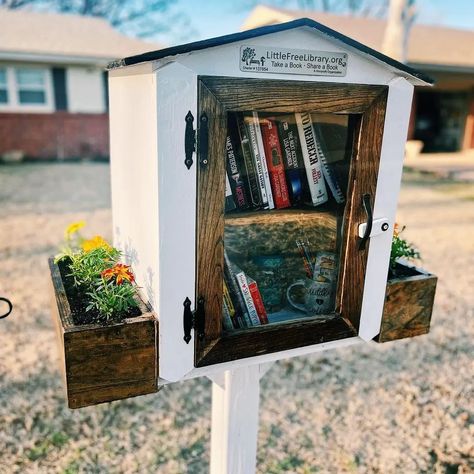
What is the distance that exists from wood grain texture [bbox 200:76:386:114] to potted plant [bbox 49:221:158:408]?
53 cm

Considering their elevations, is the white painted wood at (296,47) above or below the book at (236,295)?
above

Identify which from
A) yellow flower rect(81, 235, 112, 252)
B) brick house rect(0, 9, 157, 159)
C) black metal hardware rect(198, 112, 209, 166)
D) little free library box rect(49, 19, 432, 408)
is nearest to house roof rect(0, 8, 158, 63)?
brick house rect(0, 9, 157, 159)

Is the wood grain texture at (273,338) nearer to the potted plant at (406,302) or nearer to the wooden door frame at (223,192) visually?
the wooden door frame at (223,192)

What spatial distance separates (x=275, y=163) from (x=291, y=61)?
0.29 metres

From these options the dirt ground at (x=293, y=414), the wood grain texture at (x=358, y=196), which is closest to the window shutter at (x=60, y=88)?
the dirt ground at (x=293, y=414)

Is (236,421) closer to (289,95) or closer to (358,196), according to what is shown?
(358,196)

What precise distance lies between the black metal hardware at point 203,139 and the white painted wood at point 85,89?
13.0 meters

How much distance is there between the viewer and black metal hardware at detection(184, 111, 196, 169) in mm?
1073

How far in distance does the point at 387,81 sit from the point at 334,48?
0.18 metres

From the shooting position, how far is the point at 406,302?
5.17 feet

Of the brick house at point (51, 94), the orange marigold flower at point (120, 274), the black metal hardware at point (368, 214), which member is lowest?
the brick house at point (51, 94)

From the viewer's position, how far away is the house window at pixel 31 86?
1273 centimetres

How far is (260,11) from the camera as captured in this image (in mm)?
13695

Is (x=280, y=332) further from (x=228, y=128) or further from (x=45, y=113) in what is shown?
(x=45, y=113)
